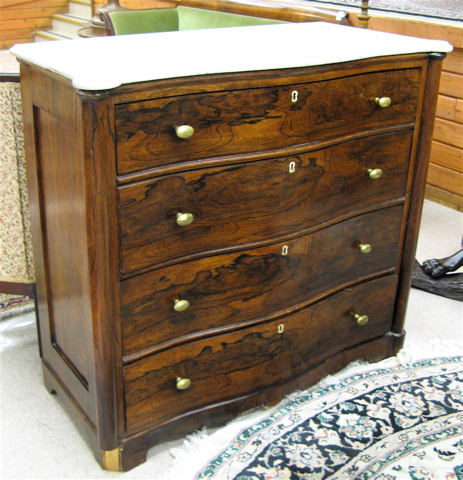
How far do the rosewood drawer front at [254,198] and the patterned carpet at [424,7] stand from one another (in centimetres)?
161

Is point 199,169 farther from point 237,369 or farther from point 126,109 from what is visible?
point 237,369

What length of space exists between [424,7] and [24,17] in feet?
16.4

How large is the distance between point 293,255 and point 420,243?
155cm

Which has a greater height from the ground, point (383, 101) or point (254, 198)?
point (383, 101)

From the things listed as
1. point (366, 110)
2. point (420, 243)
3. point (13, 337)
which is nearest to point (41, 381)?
point (13, 337)

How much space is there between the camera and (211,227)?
157cm

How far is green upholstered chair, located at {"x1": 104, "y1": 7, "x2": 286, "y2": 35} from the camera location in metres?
2.89

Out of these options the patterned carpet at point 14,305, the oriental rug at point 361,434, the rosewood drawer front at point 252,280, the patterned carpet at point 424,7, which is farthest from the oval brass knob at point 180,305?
the patterned carpet at point 424,7

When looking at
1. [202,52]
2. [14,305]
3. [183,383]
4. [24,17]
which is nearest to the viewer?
[202,52]

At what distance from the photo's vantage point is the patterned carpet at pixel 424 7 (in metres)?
3.13

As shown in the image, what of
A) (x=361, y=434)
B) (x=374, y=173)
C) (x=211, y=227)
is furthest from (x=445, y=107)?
(x=211, y=227)

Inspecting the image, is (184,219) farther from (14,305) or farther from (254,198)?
(14,305)

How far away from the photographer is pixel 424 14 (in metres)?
3.28

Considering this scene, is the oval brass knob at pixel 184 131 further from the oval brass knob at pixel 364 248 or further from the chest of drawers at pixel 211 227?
the oval brass knob at pixel 364 248
